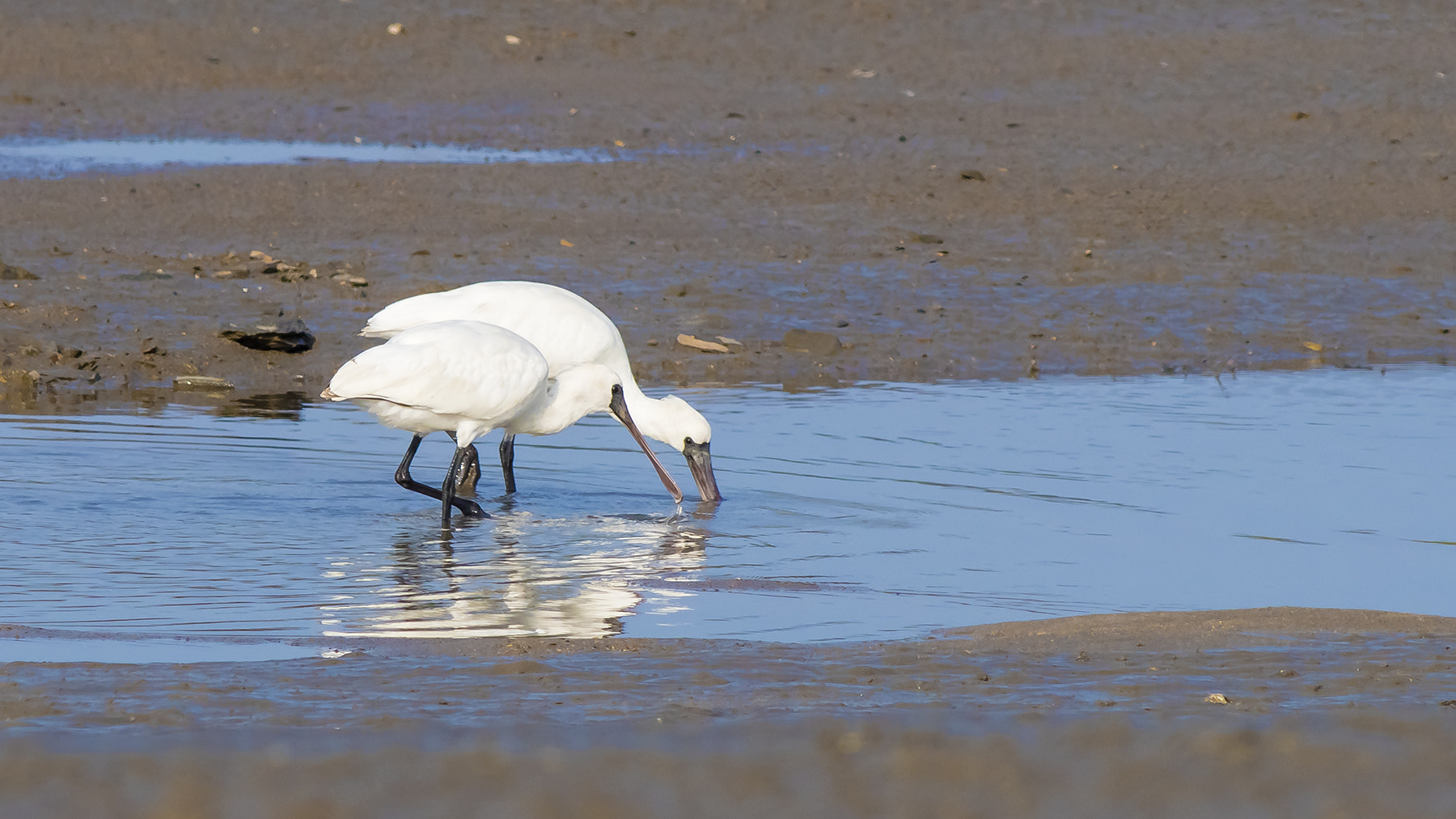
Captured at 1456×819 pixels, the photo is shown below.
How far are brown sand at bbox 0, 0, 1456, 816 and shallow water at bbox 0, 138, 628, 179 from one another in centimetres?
46

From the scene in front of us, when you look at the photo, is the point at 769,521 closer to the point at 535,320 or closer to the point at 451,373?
the point at 451,373

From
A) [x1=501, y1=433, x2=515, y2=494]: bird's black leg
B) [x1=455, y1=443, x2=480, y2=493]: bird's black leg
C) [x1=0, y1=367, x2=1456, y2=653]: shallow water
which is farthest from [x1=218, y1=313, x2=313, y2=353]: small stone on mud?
[x1=455, y1=443, x2=480, y2=493]: bird's black leg

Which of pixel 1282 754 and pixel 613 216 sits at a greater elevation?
pixel 613 216

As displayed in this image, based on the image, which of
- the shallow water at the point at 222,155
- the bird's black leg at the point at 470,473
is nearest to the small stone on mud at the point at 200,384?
the bird's black leg at the point at 470,473

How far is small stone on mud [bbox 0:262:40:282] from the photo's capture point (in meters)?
13.2

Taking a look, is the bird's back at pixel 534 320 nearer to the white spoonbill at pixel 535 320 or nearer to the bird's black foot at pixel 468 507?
the white spoonbill at pixel 535 320

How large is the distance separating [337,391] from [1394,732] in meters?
4.86

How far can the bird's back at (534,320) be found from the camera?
9.64 m

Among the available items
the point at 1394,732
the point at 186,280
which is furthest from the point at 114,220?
the point at 1394,732

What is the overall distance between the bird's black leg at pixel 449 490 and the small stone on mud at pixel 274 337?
3506mm

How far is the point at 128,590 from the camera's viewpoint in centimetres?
670

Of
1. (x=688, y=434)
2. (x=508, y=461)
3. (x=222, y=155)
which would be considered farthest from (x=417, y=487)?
(x=222, y=155)

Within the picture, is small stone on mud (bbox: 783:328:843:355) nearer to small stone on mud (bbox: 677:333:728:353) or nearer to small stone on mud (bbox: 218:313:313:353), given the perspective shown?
small stone on mud (bbox: 677:333:728:353)

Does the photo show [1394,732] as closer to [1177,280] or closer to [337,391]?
[337,391]
